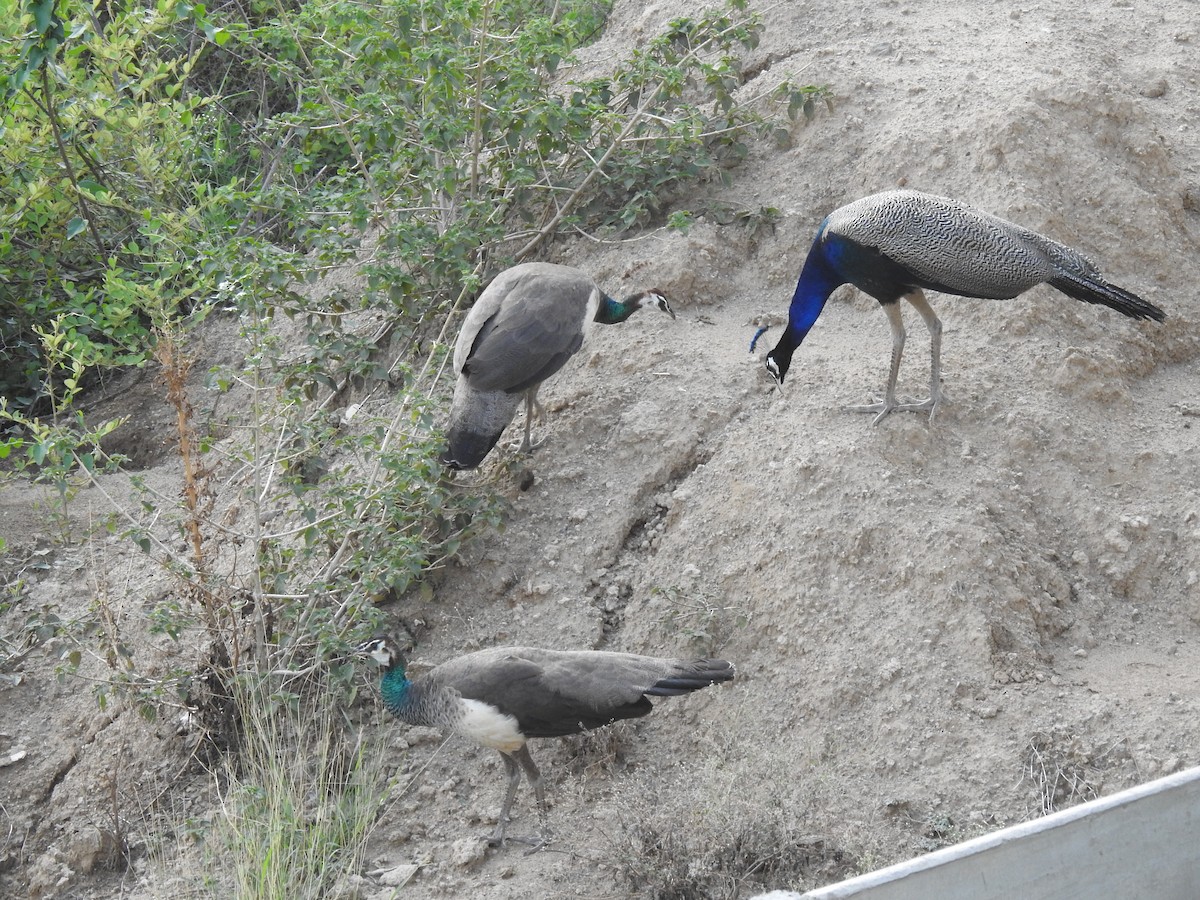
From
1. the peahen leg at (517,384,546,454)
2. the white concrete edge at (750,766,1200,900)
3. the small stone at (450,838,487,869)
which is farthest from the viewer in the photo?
the peahen leg at (517,384,546,454)

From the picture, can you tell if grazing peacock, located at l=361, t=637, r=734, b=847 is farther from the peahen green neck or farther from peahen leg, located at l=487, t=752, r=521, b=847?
the peahen green neck

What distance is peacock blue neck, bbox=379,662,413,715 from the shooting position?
4.58m

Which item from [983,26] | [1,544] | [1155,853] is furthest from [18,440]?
[983,26]

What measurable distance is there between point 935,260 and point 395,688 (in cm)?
256

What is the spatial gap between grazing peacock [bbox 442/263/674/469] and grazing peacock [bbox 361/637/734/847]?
43.2 inches

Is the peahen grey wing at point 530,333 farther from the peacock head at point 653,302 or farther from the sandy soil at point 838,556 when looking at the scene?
the sandy soil at point 838,556

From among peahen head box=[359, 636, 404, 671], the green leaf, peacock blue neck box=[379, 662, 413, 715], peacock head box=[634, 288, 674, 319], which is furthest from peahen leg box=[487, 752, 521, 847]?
the green leaf

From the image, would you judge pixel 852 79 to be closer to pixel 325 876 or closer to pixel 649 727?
pixel 649 727

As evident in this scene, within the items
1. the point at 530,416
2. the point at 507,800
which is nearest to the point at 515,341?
the point at 530,416

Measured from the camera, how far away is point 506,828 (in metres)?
4.45

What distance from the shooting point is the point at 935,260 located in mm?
5039

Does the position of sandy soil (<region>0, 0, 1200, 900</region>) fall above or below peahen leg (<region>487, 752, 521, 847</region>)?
above

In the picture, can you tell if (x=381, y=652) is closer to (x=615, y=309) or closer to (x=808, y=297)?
(x=615, y=309)

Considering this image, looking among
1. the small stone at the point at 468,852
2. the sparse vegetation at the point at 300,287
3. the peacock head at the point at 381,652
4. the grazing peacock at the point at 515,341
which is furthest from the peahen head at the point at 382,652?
the grazing peacock at the point at 515,341
